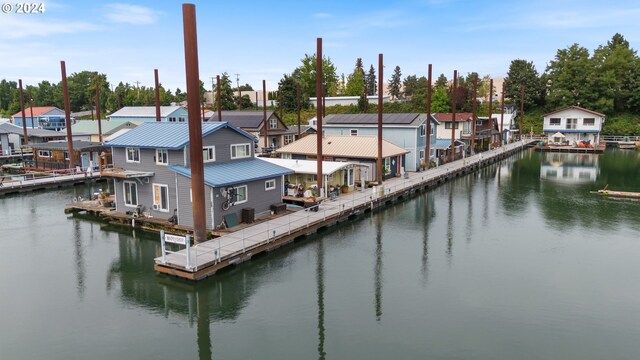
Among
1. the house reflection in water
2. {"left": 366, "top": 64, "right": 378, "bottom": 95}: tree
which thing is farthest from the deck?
{"left": 366, "top": 64, "right": 378, "bottom": 95}: tree

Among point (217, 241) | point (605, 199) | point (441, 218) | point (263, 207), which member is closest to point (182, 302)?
point (217, 241)

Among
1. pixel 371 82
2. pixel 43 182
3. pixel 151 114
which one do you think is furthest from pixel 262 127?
pixel 371 82

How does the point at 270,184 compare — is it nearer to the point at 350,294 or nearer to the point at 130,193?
the point at 130,193

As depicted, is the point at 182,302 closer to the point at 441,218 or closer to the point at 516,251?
the point at 516,251

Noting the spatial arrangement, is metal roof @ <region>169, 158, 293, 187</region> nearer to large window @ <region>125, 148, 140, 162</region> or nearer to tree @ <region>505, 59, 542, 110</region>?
large window @ <region>125, 148, 140, 162</region>

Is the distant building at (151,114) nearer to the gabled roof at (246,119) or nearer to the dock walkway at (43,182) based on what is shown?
the gabled roof at (246,119)

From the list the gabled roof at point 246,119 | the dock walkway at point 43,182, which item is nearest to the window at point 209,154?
the dock walkway at point 43,182
